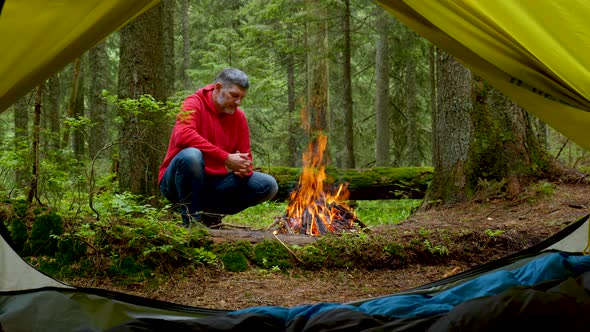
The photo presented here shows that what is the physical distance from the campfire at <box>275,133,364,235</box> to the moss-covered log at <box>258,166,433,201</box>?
60 centimetres

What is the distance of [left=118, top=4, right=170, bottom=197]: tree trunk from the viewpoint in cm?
499

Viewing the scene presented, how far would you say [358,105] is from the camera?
15445 mm

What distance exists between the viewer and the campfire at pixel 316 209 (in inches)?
198

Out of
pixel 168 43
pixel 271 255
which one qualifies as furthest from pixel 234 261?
pixel 168 43

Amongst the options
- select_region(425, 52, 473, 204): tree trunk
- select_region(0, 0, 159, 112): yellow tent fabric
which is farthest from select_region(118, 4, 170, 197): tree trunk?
select_region(425, 52, 473, 204): tree trunk

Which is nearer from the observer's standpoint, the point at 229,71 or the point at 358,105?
the point at 229,71

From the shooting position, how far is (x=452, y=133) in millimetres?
5477

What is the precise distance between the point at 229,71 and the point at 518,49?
289cm

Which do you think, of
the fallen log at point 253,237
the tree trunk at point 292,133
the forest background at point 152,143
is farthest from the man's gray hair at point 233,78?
the tree trunk at point 292,133

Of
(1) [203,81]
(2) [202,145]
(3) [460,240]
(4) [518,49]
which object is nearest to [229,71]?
(2) [202,145]

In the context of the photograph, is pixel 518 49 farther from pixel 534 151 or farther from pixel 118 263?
pixel 534 151

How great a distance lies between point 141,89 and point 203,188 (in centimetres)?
121

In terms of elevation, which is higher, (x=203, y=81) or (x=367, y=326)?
(x=203, y=81)

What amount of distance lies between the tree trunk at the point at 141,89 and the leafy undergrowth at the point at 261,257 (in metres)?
1.26
